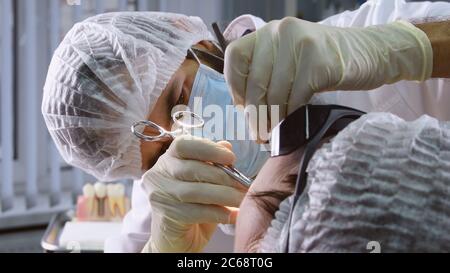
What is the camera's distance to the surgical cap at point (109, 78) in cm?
128

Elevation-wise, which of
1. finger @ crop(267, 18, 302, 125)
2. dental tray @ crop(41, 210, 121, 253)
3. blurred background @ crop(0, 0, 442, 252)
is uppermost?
finger @ crop(267, 18, 302, 125)

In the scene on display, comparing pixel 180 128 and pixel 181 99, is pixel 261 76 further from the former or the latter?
pixel 181 99

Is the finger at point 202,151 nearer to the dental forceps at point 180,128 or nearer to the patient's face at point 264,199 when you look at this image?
the dental forceps at point 180,128

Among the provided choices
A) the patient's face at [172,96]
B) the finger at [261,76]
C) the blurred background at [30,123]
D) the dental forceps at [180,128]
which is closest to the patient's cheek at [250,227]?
the finger at [261,76]

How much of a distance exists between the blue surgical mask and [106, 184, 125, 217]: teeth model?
1019 mm

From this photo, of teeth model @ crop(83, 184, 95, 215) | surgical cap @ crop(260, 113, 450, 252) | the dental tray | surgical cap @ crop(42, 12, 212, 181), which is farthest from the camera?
teeth model @ crop(83, 184, 95, 215)

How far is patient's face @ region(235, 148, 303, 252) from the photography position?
68 cm

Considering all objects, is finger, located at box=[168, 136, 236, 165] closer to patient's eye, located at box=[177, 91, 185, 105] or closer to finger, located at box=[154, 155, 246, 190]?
finger, located at box=[154, 155, 246, 190]

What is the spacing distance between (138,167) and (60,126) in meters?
0.20

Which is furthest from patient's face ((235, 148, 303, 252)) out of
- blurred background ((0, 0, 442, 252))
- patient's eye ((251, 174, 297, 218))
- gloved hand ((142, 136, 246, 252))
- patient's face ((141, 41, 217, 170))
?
blurred background ((0, 0, 442, 252))

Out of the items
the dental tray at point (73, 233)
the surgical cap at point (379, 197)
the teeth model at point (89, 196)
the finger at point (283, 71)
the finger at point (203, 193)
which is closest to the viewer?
the surgical cap at point (379, 197)

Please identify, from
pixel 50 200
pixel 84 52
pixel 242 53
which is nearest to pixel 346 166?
pixel 242 53

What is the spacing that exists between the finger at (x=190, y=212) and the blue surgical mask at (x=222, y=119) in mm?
80

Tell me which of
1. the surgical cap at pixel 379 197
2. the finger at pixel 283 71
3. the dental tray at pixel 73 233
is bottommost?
the dental tray at pixel 73 233
